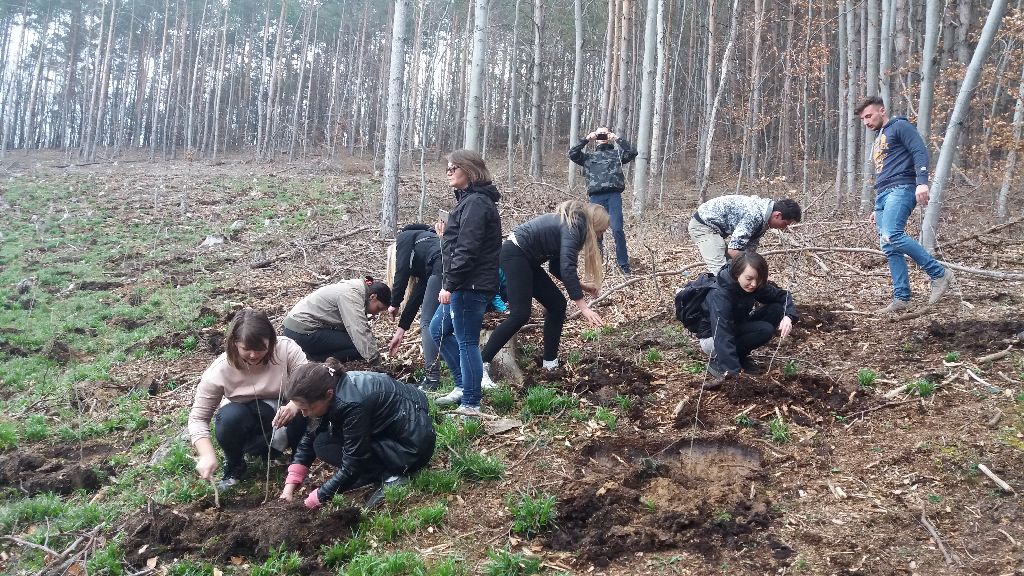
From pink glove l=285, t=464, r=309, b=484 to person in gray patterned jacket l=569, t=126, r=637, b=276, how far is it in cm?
534

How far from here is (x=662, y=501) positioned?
3.65 metres

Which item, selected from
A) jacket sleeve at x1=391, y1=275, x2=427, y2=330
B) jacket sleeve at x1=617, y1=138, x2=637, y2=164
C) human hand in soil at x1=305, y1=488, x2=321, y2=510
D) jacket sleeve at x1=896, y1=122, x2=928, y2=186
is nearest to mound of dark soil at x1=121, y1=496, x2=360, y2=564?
human hand in soil at x1=305, y1=488, x2=321, y2=510

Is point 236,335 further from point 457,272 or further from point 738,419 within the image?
point 738,419

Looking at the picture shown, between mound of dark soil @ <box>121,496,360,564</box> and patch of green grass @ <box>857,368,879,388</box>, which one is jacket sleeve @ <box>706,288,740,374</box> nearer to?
patch of green grass @ <box>857,368,879,388</box>

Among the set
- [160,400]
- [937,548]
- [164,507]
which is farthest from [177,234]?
[937,548]

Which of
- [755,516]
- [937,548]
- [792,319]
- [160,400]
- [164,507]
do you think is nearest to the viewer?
[937,548]

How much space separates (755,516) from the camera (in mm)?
3342

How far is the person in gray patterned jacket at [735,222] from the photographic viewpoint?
5.36 meters

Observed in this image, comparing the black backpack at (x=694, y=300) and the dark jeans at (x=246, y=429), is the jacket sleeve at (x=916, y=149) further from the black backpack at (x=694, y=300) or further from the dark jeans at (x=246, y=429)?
the dark jeans at (x=246, y=429)

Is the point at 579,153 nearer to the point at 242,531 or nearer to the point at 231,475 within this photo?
the point at 231,475

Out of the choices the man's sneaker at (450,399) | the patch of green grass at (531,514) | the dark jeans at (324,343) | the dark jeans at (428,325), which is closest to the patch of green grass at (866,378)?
the patch of green grass at (531,514)

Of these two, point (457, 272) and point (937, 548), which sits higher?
point (457, 272)

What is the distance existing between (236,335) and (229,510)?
114 cm

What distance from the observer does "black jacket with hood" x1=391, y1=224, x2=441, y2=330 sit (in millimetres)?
5504
